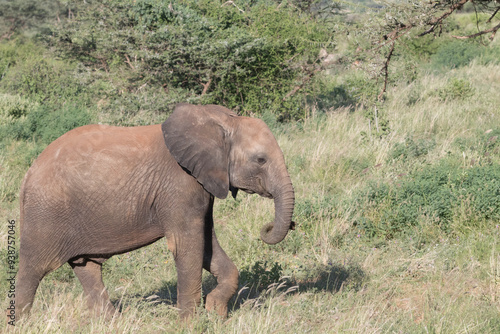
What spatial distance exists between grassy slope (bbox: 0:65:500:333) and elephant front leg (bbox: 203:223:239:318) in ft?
0.45

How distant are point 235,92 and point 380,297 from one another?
7.47 metres

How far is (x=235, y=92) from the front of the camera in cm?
1203

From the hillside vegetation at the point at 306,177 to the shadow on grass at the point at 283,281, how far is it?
21 mm

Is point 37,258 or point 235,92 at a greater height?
point 37,258

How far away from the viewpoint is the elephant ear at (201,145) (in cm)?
427

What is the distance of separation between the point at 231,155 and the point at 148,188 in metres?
0.66

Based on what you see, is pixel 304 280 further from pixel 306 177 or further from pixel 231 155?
pixel 306 177

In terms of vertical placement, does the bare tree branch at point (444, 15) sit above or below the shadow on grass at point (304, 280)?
above

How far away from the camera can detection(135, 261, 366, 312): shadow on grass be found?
551 cm

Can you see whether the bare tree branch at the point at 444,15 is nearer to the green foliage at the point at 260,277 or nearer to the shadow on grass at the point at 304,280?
the shadow on grass at the point at 304,280

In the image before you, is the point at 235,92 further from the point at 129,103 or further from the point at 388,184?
the point at 388,184

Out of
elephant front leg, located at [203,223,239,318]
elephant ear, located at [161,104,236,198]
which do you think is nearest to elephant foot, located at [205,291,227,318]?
elephant front leg, located at [203,223,239,318]

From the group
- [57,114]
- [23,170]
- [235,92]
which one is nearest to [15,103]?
[57,114]

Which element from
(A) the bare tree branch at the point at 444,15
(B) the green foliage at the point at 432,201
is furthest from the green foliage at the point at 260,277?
(A) the bare tree branch at the point at 444,15
